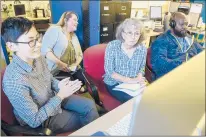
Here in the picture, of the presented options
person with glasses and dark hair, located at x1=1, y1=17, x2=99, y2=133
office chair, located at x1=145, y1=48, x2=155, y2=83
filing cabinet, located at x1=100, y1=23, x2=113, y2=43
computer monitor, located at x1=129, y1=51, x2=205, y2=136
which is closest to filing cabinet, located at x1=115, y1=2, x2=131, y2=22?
→ filing cabinet, located at x1=100, y1=23, x2=113, y2=43

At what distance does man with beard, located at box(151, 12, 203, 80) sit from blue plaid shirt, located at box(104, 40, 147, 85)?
0.66ft

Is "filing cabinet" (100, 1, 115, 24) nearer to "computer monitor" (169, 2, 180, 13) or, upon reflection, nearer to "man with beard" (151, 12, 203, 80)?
"computer monitor" (169, 2, 180, 13)

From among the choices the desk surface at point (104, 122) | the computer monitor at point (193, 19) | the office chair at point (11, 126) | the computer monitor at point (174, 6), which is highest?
the computer monitor at point (174, 6)

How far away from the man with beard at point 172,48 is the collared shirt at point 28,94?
102 cm

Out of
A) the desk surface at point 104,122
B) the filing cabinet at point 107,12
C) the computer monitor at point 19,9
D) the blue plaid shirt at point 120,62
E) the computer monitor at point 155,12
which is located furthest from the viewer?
the computer monitor at point 19,9

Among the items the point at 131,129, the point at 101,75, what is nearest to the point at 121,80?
the point at 101,75

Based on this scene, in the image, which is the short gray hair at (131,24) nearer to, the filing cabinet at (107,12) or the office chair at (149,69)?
the office chair at (149,69)

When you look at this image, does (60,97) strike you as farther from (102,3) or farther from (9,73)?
(102,3)

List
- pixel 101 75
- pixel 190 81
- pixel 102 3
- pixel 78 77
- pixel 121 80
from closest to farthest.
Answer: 1. pixel 190 81
2. pixel 121 80
3. pixel 101 75
4. pixel 78 77
5. pixel 102 3

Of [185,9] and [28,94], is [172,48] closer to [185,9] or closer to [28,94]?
[28,94]

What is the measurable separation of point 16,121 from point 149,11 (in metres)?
3.45

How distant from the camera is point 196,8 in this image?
3723mm

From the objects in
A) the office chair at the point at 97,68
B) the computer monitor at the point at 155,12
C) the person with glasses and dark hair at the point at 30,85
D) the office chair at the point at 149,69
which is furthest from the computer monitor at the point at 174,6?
the person with glasses and dark hair at the point at 30,85

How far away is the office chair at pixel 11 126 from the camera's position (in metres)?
1.07
